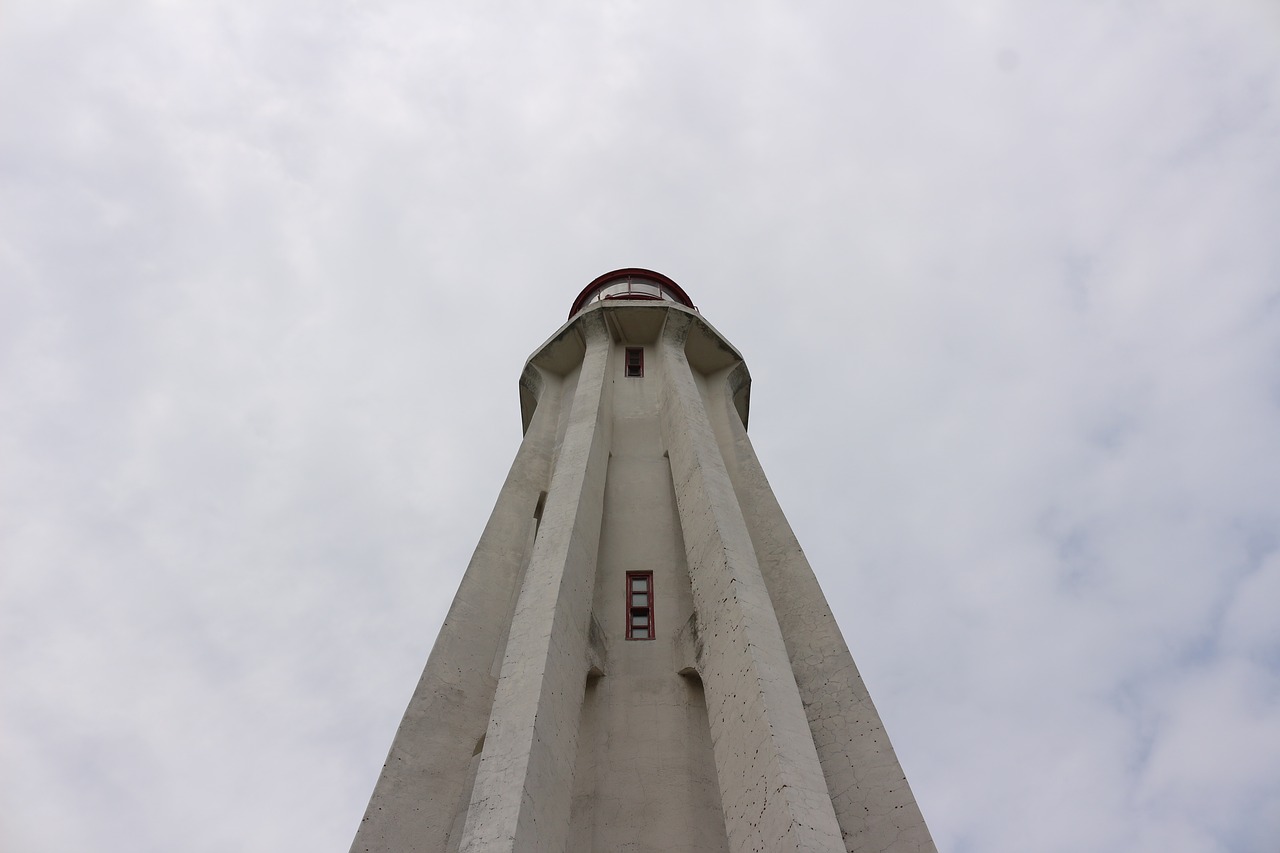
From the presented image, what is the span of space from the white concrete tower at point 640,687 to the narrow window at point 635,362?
2603mm

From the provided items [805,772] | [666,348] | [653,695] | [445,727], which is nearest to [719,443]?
[666,348]

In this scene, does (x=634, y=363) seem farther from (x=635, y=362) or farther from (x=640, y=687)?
(x=640, y=687)

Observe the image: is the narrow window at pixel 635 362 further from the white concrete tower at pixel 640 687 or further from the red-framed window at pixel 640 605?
the red-framed window at pixel 640 605

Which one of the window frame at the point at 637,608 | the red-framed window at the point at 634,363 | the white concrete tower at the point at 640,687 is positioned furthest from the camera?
the red-framed window at the point at 634,363

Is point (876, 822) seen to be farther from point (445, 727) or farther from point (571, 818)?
point (445, 727)

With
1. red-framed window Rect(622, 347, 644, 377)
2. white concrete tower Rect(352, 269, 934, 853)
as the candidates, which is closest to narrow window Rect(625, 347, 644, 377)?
red-framed window Rect(622, 347, 644, 377)

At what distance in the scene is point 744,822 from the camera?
27.7 ft

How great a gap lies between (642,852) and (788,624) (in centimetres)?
400

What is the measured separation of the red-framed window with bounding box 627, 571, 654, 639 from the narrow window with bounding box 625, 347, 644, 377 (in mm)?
6430

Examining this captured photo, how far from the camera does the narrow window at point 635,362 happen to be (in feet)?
63.3

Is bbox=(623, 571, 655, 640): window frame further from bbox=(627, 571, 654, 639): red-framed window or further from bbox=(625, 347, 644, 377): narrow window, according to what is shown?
bbox=(625, 347, 644, 377): narrow window

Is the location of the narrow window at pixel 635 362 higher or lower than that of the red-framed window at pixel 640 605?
higher

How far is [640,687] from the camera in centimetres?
1191

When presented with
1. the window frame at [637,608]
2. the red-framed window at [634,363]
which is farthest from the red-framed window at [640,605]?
the red-framed window at [634,363]
